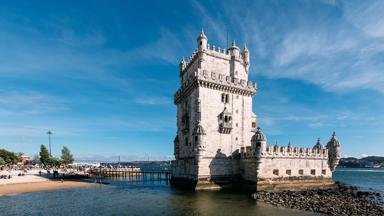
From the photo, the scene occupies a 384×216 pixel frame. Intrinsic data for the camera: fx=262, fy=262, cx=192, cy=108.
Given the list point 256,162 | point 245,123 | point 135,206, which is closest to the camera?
point 135,206

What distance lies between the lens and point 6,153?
329ft

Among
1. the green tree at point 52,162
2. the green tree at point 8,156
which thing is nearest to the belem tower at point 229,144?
the green tree at point 52,162

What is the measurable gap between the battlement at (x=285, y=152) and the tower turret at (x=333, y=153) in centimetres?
282

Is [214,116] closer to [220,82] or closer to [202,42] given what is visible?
[220,82]

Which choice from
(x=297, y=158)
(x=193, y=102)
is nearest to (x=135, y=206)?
(x=193, y=102)

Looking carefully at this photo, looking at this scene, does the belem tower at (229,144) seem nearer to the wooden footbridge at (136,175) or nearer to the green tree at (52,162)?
the wooden footbridge at (136,175)

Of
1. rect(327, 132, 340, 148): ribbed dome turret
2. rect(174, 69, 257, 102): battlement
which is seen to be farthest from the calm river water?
rect(327, 132, 340, 148): ribbed dome turret

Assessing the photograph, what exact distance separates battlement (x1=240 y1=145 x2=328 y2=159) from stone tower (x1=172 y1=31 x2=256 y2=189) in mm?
3603

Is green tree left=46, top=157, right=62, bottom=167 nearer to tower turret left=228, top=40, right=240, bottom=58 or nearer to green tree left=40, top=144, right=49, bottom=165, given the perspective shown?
green tree left=40, top=144, right=49, bottom=165

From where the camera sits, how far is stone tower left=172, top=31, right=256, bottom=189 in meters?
43.8

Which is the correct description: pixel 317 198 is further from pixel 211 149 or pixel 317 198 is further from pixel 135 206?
pixel 135 206

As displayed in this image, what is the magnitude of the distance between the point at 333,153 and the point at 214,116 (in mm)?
25455

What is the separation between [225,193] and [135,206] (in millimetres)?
14384

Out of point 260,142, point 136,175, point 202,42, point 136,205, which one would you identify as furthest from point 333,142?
point 136,175
